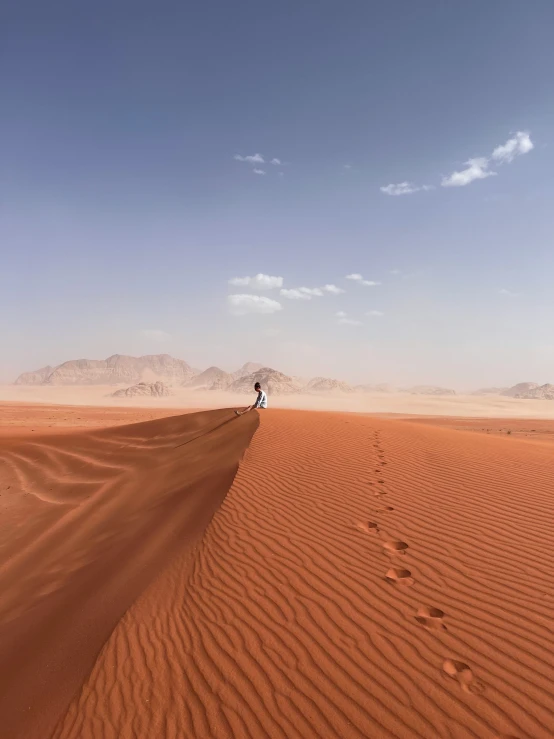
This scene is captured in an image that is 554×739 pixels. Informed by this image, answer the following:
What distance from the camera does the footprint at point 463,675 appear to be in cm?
285

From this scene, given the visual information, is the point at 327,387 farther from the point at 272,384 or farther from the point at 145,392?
the point at 145,392

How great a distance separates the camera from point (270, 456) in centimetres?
896

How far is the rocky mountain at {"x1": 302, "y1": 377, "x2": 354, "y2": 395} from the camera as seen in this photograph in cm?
11074

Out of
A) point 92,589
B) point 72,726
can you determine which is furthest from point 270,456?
point 72,726

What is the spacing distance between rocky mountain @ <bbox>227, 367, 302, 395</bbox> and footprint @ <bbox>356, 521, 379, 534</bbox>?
9008 centimetres

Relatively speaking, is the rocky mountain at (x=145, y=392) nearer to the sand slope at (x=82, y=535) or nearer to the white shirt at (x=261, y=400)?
the sand slope at (x=82, y=535)

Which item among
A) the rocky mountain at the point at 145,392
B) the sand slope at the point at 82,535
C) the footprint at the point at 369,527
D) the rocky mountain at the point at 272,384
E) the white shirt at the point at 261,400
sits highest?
the rocky mountain at the point at 272,384

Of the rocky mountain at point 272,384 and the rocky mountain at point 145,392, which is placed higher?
the rocky mountain at point 272,384

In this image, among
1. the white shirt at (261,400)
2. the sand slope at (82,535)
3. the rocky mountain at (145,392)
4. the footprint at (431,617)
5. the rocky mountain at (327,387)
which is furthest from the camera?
the rocky mountain at (327,387)

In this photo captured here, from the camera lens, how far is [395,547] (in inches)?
195

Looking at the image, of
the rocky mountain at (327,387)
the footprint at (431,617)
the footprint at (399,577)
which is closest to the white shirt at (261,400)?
the footprint at (399,577)

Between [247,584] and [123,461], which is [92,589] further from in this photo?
[123,461]

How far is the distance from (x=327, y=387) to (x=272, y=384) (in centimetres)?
1927

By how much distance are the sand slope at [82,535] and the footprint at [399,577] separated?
245 centimetres
